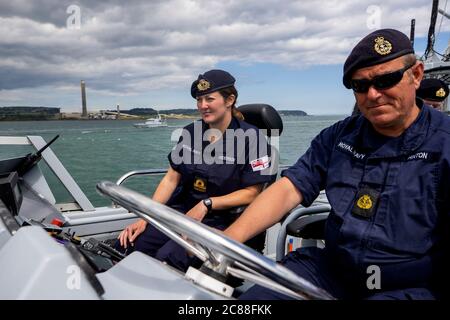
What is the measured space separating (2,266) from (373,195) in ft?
3.93

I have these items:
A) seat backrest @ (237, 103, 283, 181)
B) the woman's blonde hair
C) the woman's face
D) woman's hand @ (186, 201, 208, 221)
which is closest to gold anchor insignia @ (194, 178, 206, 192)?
woman's hand @ (186, 201, 208, 221)

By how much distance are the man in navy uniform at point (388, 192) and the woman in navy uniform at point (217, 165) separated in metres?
0.83

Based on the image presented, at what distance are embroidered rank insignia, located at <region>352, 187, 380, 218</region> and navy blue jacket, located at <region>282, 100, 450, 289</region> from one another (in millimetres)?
10

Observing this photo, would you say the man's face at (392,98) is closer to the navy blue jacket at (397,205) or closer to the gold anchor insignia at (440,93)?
the navy blue jacket at (397,205)

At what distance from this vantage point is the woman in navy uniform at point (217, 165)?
238 cm

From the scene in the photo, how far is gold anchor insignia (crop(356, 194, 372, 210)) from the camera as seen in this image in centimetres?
140

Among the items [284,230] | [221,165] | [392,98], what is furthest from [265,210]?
[221,165]

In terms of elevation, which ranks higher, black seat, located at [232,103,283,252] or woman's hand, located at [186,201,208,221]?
black seat, located at [232,103,283,252]

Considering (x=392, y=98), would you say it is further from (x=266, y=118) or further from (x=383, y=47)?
(x=266, y=118)

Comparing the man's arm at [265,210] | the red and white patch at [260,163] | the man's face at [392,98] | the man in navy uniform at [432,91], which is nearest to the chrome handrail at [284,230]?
the man's arm at [265,210]

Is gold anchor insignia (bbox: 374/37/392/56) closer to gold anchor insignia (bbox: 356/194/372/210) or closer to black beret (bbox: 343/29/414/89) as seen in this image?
black beret (bbox: 343/29/414/89)

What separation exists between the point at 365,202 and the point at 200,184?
50.8 inches

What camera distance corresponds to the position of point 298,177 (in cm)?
170
